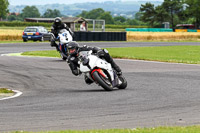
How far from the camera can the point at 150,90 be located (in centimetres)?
1185

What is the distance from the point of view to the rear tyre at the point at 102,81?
11.7 m

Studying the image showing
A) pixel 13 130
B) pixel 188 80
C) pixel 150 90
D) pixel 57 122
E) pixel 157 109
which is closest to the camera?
pixel 13 130

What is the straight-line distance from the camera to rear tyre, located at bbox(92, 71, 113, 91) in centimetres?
1166

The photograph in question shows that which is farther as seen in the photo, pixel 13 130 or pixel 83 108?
pixel 83 108

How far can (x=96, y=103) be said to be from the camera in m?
9.71

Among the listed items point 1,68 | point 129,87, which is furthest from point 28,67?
point 129,87

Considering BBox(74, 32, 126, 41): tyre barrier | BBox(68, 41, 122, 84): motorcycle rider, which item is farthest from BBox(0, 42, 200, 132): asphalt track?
BBox(74, 32, 126, 41): tyre barrier

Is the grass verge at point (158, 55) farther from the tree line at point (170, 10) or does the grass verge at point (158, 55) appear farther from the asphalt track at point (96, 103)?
the tree line at point (170, 10)

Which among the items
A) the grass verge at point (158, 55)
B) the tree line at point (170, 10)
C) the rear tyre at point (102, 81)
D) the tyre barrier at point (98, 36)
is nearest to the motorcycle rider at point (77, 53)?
the rear tyre at point (102, 81)

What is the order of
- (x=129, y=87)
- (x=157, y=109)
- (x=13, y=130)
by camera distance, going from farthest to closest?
(x=129, y=87) < (x=157, y=109) < (x=13, y=130)

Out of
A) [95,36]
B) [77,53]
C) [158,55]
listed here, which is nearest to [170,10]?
[95,36]

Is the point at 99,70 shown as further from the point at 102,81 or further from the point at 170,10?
the point at 170,10

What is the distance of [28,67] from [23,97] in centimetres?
764

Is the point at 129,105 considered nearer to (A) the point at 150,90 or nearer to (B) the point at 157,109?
(B) the point at 157,109
